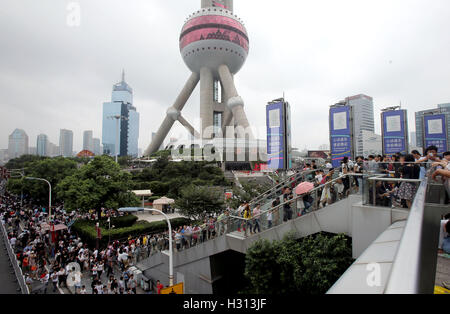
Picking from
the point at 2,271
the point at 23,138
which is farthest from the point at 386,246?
the point at 23,138

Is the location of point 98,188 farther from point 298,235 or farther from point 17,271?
point 298,235

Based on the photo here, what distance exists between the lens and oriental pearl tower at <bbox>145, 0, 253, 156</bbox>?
65875 mm

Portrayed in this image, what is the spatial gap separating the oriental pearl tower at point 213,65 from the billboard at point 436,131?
40768 mm

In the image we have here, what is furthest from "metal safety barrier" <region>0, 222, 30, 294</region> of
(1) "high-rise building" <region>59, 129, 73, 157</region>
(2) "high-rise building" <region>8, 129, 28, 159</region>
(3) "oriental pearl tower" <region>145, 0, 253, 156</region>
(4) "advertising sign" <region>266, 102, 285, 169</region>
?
(1) "high-rise building" <region>59, 129, 73, 157</region>

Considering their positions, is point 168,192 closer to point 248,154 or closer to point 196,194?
point 196,194

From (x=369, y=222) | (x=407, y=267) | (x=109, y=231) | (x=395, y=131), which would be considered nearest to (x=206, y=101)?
(x=395, y=131)

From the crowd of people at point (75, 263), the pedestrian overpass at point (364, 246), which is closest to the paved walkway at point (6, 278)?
the crowd of people at point (75, 263)

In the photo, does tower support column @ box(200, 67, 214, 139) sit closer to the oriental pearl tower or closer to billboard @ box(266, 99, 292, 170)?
the oriental pearl tower

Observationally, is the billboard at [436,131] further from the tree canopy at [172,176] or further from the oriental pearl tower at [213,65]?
the oriental pearl tower at [213,65]

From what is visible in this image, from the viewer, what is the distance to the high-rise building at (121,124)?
6270 inches

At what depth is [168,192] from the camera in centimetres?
3447

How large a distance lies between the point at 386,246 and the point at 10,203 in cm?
4160

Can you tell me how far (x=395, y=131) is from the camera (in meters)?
22.7

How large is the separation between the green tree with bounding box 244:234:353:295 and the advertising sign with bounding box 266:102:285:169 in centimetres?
1364
